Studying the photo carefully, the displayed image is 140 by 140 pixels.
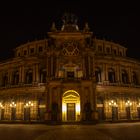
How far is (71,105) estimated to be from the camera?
38.2 m

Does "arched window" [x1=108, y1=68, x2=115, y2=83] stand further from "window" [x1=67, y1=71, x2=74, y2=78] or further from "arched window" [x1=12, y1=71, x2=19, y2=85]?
"arched window" [x1=12, y1=71, x2=19, y2=85]

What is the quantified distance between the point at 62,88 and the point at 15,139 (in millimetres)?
23556

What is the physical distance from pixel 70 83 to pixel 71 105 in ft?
15.8

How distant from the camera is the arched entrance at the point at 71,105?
122 feet

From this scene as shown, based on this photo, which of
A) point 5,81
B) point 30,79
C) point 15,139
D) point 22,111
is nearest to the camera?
point 15,139

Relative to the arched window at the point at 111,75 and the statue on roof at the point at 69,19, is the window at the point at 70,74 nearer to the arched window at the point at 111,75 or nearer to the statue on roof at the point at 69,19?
the arched window at the point at 111,75

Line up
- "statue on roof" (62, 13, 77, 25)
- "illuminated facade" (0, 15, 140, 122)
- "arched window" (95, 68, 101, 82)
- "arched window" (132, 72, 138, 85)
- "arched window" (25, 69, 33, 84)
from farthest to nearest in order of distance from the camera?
1. "arched window" (132, 72, 138, 85)
2. "statue on roof" (62, 13, 77, 25)
3. "arched window" (25, 69, 33, 84)
4. "arched window" (95, 68, 101, 82)
5. "illuminated facade" (0, 15, 140, 122)

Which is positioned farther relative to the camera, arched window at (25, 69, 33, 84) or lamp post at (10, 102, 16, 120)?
arched window at (25, 69, 33, 84)

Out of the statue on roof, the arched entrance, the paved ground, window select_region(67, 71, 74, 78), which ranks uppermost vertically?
the statue on roof

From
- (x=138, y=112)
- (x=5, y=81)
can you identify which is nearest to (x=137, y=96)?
(x=138, y=112)

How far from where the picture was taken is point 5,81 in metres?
48.8

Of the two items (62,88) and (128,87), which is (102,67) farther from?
(62,88)

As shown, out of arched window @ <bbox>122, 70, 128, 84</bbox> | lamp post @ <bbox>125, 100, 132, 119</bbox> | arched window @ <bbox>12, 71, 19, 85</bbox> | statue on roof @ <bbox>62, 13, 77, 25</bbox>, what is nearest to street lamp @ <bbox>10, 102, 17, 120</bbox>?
arched window @ <bbox>12, 71, 19, 85</bbox>

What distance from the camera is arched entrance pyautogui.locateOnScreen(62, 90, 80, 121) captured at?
37.1 meters
